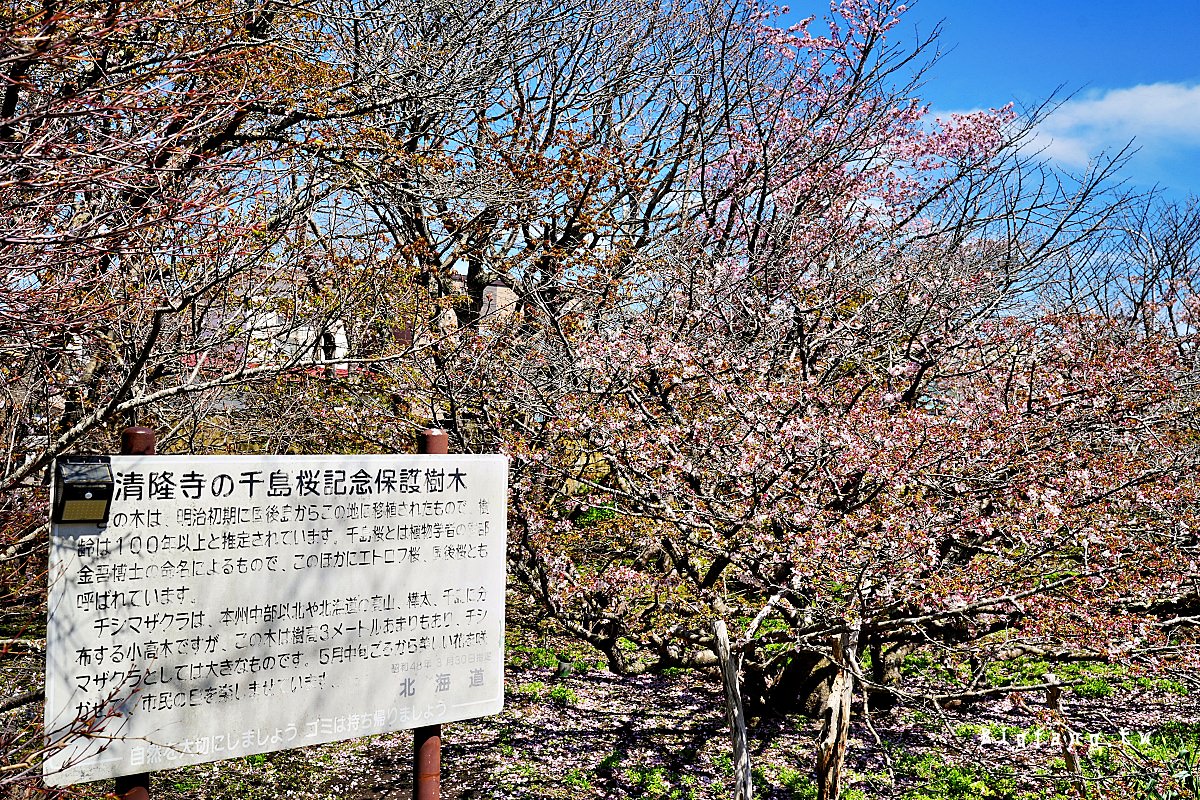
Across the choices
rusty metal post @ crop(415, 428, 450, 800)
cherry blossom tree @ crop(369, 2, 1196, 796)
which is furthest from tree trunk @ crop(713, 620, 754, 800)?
rusty metal post @ crop(415, 428, 450, 800)

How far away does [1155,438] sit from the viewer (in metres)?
6.11

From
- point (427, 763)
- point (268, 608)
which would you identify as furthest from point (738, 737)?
point (268, 608)

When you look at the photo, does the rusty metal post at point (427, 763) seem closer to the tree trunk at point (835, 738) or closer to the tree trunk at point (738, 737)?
the tree trunk at point (738, 737)

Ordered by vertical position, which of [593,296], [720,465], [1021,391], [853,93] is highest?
[853,93]

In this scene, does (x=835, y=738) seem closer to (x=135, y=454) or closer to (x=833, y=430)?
(x=833, y=430)

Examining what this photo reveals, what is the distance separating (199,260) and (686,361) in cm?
335

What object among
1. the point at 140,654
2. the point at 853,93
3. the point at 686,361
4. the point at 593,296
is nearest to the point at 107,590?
the point at 140,654

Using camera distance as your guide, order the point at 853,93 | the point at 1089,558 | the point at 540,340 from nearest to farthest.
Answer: the point at 1089,558 → the point at 540,340 → the point at 853,93

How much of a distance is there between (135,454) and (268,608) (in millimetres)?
700

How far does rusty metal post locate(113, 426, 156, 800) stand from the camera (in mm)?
2641

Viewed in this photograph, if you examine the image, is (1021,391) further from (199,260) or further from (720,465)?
(199,260)

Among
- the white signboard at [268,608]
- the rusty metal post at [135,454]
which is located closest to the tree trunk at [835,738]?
the white signboard at [268,608]

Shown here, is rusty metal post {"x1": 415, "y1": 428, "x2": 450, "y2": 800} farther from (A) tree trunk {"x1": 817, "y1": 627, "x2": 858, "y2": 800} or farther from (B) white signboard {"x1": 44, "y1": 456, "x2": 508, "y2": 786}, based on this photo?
(A) tree trunk {"x1": 817, "y1": 627, "x2": 858, "y2": 800}

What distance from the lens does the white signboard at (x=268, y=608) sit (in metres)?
2.60
